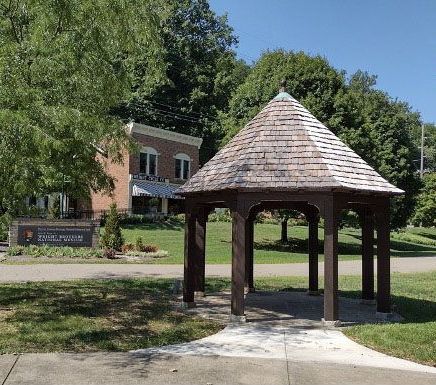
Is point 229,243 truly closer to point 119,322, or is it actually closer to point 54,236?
point 54,236

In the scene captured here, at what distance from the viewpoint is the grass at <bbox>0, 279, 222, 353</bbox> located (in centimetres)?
837

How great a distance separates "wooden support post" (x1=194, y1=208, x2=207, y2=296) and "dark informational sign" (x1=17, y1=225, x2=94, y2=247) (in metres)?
14.5

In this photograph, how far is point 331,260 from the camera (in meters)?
10.3

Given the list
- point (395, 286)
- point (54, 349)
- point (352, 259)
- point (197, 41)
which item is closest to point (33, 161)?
point (54, 349)

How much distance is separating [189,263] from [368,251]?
426 centimetres

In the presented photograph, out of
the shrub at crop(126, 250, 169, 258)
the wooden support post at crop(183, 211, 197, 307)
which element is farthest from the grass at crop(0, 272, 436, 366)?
the shrub at crop(126, 250, 169, 258)

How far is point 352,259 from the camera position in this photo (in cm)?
2978

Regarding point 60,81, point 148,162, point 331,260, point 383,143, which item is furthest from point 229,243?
point 60,81

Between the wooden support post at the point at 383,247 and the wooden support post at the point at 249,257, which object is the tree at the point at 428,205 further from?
the wooden support post at the point at 383,247

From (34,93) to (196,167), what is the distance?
4267cm

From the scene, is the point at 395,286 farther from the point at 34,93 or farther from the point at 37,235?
the point at 37,235

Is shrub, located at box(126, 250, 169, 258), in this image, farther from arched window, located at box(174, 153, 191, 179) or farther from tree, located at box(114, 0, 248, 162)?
tree, located at box(114, 0, 248, 162)

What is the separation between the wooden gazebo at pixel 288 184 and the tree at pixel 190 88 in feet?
147

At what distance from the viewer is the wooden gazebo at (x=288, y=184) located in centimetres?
1025
